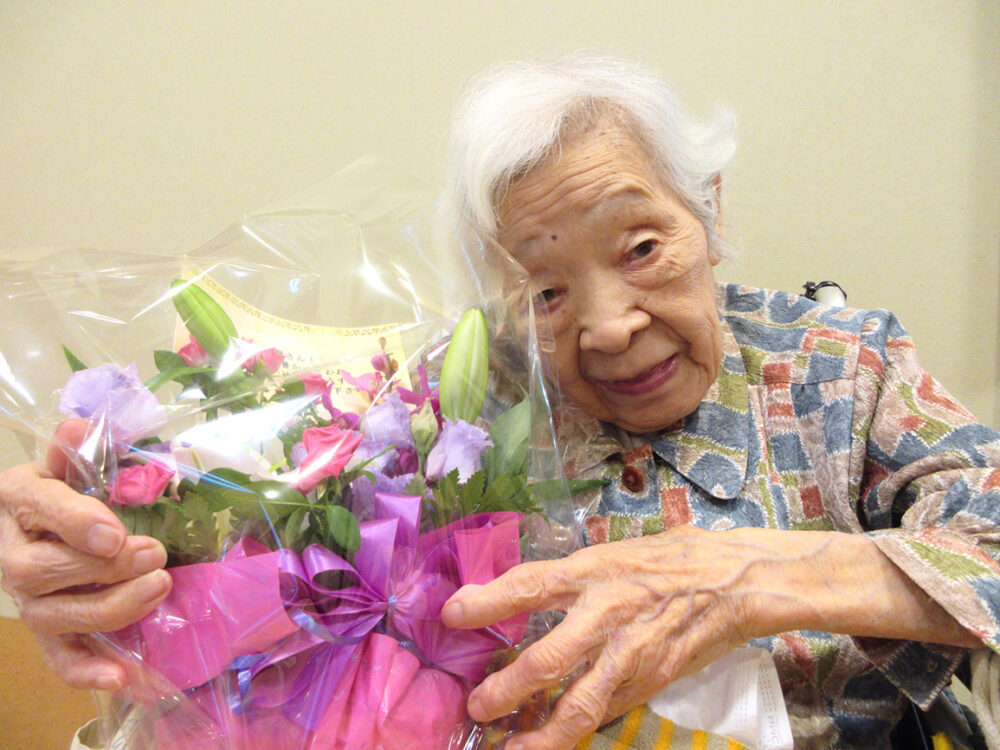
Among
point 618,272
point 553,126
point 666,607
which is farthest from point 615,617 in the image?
point 553,126

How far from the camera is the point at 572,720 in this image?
657mm

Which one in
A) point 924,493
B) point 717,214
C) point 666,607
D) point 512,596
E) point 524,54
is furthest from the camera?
point 524,54

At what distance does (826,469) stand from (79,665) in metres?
1.04

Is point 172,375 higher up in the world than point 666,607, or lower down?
higher up

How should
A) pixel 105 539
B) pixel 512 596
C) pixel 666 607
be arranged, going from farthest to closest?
pixel 666 607
pixel 512 596
pixel 105 539

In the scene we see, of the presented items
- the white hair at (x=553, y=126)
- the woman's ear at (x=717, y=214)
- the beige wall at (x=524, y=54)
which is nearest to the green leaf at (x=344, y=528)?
the white hair at (x=553, y=126)

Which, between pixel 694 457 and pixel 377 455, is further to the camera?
pixel 694 457

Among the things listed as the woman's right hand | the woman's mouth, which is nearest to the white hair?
the woman's mouth

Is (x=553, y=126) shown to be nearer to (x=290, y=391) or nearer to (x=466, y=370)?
(x=466, y=370)

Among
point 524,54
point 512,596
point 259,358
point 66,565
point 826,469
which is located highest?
point 524,54

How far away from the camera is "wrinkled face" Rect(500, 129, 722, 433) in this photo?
1038 millimetres

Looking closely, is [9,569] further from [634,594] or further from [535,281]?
[535,281]

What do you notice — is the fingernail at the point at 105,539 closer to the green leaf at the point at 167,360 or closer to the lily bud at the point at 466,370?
the green leaf at the point at 167,360

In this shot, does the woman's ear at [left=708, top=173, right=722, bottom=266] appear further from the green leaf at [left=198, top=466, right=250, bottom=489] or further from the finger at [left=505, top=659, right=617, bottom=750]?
the green leaf at [left=198, top=466, right=250, bottom=489]
